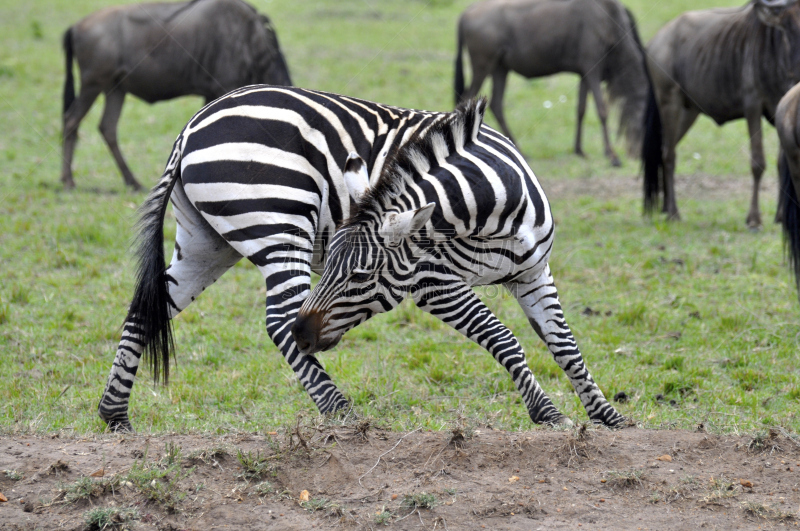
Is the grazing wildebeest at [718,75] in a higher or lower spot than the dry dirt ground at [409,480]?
higher

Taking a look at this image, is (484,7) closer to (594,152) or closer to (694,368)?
(594,152)

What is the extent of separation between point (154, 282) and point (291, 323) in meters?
0.88

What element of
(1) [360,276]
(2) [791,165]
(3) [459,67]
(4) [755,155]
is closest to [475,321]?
(1) [360,276]

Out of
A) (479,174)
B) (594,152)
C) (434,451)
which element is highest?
(479,174)

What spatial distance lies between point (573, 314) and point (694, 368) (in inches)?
52.8

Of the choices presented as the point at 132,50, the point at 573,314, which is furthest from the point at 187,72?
the point at 573,314

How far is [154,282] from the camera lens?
168 inches

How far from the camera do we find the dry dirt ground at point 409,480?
3.07m

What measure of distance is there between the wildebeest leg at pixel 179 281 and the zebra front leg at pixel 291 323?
551mm

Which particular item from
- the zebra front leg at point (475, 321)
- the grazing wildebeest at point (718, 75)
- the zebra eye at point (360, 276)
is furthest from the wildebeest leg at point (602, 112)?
the zebra eye at point (360, 276)

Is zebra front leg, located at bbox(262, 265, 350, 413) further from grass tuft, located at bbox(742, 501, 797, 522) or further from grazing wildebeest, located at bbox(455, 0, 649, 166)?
grazing wildebeest, located at bbox(455, 0, 649, 166)

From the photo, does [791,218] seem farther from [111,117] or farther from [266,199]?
[111,117]

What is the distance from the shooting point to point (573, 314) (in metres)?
6.59

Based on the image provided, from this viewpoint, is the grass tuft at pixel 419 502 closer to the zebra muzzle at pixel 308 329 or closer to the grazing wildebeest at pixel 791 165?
the zebra muzzle at pixel 308 329
